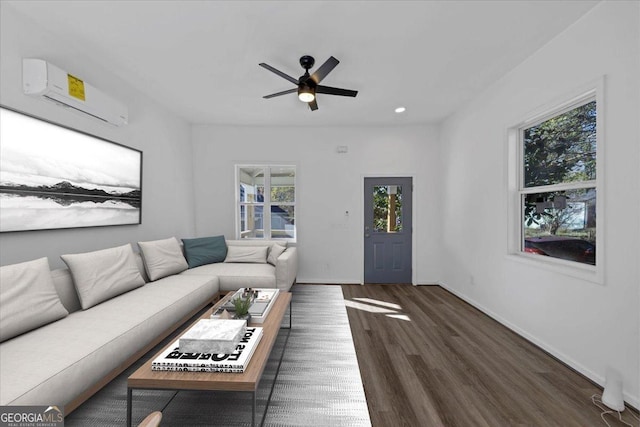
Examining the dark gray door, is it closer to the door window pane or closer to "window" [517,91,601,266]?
the door window pane

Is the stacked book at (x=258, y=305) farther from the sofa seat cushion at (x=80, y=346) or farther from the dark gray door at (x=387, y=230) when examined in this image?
the dark gray door at (x=387, y=230)

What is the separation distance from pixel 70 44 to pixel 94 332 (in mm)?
2561

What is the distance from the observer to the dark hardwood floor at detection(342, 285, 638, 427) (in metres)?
1.65

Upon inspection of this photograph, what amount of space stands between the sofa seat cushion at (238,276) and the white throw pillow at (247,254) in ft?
1.25

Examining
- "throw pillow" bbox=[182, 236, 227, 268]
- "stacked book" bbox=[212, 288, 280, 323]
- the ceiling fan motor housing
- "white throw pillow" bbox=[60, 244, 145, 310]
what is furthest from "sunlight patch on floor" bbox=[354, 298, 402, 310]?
the ceiling fan motor housing

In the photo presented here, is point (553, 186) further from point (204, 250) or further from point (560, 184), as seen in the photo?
point (204, 250)

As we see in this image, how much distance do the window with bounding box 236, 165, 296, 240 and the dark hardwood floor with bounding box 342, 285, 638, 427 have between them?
2265mm

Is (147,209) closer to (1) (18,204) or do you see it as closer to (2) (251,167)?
(1) (18,204)

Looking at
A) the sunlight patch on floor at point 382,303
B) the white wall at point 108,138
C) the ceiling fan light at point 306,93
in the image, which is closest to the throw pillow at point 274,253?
the sunlight patch on floor at point 382,303

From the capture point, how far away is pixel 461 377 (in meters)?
2.03

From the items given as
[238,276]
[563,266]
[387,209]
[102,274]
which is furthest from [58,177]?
[563,266]

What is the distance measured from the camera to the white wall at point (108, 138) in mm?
2037

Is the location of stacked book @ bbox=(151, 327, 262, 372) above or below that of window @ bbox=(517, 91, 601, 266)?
below

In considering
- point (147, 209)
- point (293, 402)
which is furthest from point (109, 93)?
point (293, 402)
